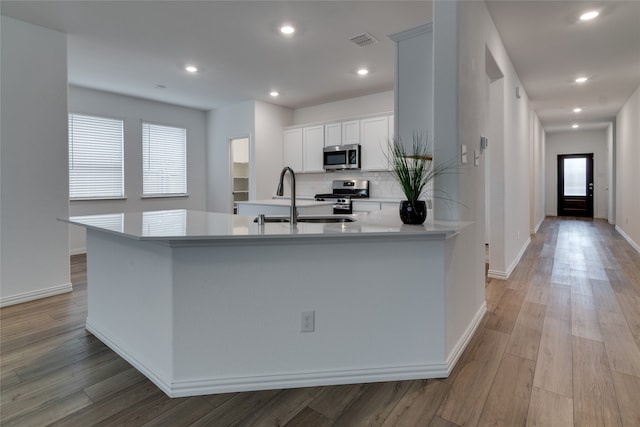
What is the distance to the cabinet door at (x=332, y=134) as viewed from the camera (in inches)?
238

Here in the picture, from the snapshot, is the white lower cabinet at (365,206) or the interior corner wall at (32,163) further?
the white lower cabinet at (365,206)

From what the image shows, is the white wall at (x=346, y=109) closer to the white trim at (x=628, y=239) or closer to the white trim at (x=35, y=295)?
the white trim at (x=628, y=239)

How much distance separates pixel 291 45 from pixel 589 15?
285 centimetres

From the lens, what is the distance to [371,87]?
218 inches

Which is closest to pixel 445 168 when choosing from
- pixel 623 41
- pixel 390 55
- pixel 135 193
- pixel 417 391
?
pixel 417 391

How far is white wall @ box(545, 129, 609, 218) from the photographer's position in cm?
1012

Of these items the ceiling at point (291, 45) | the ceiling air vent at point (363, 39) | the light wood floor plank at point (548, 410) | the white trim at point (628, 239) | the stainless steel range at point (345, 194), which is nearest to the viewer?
the light wood floor plank at point (548, 410)

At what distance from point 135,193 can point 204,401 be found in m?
5.25

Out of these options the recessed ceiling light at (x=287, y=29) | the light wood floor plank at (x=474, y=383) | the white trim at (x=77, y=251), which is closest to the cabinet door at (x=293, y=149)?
the recessed ceiling light at (x=287, y=29)

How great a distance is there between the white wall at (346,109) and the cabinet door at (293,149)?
0.38 meters

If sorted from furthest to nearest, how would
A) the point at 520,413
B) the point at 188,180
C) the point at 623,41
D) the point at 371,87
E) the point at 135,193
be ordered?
the point at 188,180 < the point at 135,193 < the point at 371,87 < the point at 623,41 < the point at 520,413

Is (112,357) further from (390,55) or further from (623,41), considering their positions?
(623,41)

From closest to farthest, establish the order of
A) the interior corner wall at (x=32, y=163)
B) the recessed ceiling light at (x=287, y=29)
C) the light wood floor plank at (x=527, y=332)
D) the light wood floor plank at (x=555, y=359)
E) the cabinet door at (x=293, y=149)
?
the light wood floor plank at (x=555, y=359), the light wood floor plank at (x=527, y=332), the interior corner wall at (x=32, y=163), the recessed ceiling light at (x=287, y=29), the cabinet door at (x=293, y=149)

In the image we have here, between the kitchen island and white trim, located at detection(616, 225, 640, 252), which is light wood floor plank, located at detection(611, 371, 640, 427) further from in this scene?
white trim, located at detection(616, 225, 640, 252)
